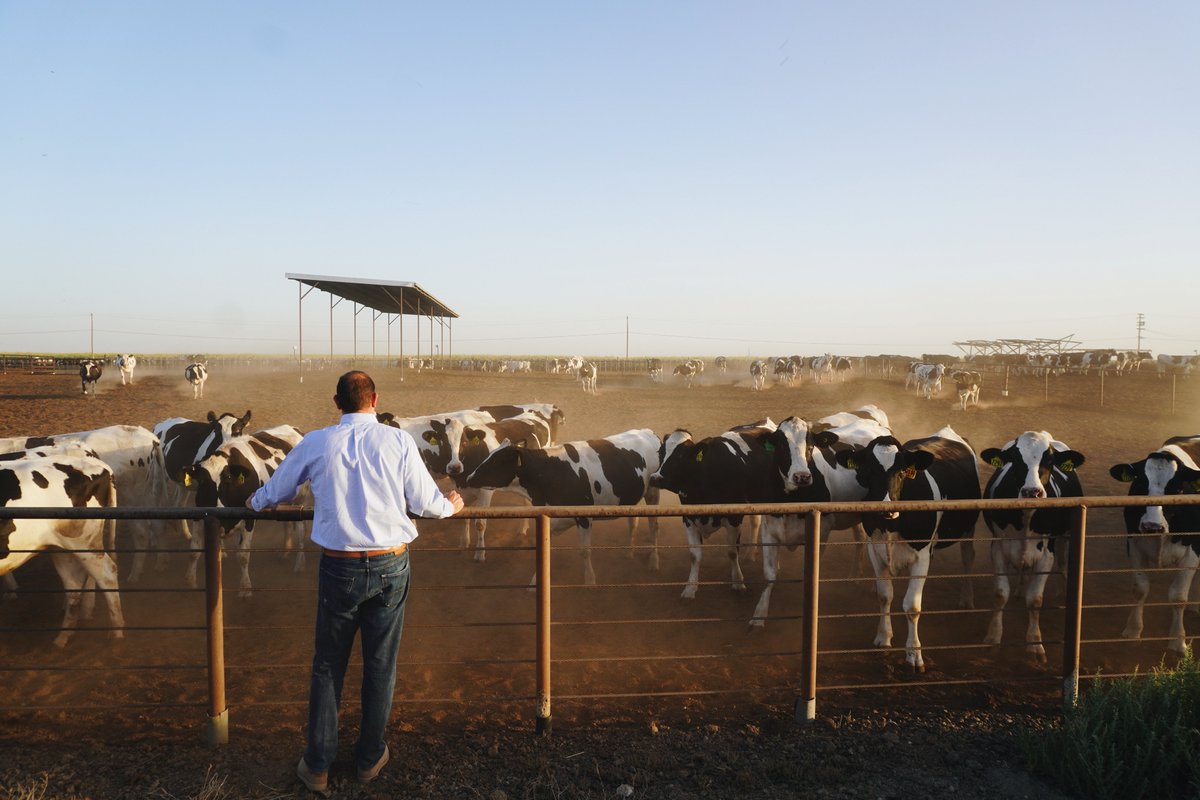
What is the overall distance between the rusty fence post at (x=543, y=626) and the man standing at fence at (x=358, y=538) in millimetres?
634

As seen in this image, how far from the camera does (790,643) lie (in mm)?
6402

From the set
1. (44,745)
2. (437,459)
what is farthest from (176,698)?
(437,459)

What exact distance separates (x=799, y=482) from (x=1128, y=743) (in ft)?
11.3

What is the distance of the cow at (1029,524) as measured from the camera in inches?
253

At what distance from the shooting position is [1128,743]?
4.03 metres

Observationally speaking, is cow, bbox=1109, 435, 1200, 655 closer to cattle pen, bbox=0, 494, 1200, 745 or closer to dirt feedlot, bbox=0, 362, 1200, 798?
dirt feedlot, bbox=0, 362, 1200, 798

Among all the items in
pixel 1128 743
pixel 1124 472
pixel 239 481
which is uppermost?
pixel 1124 472

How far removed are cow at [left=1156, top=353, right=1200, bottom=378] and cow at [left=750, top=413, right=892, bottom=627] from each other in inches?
1896

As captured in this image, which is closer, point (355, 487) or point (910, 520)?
point (355, 487)

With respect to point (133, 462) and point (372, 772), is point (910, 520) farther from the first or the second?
point (133, 462)

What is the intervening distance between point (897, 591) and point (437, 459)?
6.84m

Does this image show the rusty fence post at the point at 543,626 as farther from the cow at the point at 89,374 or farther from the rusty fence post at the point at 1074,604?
the cow at the point at 89,374

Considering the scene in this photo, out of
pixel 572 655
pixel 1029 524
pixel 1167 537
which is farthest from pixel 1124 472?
pixel 572 655

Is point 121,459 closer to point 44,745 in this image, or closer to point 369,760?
point 44,745
